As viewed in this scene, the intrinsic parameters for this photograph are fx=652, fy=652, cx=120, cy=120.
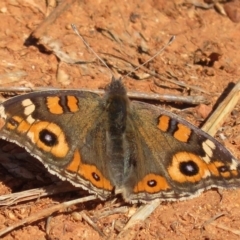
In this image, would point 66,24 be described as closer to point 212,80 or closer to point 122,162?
point 212,80

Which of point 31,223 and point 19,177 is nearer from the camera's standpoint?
point 31,223

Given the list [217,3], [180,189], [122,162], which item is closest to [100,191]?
[122,162]

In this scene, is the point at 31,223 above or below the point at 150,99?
below

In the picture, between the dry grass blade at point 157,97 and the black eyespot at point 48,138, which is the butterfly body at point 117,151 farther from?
the dry grass blade at point 157,97

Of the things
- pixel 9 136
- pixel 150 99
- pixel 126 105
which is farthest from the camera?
pixel 150 99

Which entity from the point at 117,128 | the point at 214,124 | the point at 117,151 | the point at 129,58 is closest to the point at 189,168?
the point at 117,151

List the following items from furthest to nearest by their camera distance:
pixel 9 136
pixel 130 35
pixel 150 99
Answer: pixel 130 35 → pixel 150 99 → pixel 9 136

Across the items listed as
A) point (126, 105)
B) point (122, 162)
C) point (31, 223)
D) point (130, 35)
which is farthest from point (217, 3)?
point (31, 223)

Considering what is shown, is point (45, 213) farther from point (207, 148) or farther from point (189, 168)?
point (207, 148)

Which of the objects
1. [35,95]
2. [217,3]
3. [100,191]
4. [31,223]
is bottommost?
[31,223]
